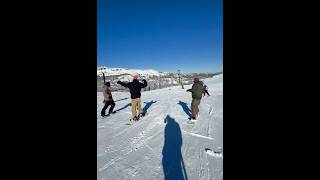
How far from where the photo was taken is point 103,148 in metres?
6.10

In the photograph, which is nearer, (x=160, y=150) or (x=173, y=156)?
(x=173, y=156)

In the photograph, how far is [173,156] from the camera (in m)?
5.28

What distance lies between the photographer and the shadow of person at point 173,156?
4.39 meters

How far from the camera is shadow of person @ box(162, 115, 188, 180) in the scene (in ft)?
14.4
